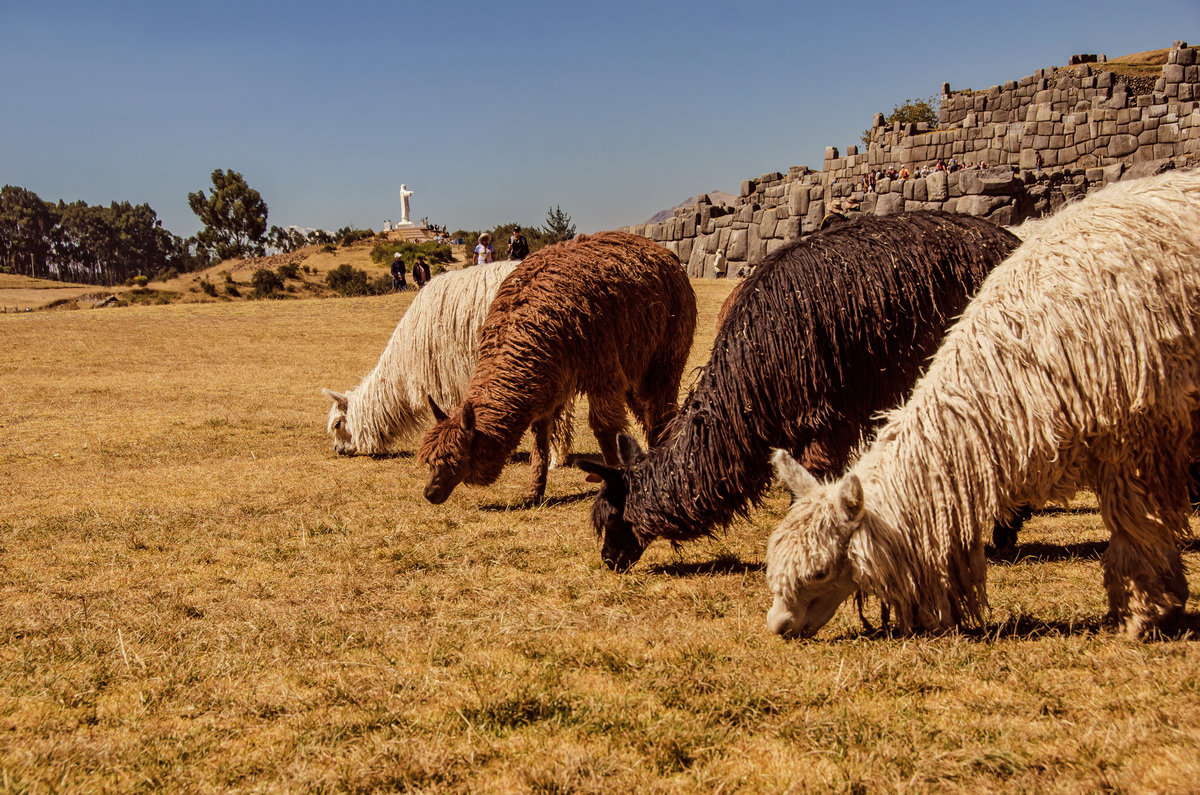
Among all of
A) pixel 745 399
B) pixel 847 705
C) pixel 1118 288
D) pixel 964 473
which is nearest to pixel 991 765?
pixel 847 705

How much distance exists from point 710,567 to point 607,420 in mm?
2023

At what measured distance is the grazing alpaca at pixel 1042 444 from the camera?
340 cm

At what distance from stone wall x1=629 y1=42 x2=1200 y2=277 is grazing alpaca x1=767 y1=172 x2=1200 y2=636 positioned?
1979 cm

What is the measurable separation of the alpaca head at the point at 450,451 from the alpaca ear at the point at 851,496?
3385mm

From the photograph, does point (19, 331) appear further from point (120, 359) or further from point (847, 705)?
point (847, 705)

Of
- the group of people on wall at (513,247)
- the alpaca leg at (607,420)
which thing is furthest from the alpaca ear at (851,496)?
the group of people on wall at (513,247)

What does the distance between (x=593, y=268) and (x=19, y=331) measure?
17.4 meters

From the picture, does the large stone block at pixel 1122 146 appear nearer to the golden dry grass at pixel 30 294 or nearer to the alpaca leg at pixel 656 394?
the alpaca leg at pixel 656 394

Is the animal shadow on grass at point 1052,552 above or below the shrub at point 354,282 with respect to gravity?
below

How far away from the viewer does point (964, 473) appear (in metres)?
3.49

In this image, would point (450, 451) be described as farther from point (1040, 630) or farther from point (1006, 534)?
point (1040, 630)

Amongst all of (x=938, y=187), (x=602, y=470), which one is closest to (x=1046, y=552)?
(x=602, y=470)

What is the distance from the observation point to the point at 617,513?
4984 millimetres

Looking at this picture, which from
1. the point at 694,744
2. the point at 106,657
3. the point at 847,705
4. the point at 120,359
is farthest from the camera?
the point at 120,359
